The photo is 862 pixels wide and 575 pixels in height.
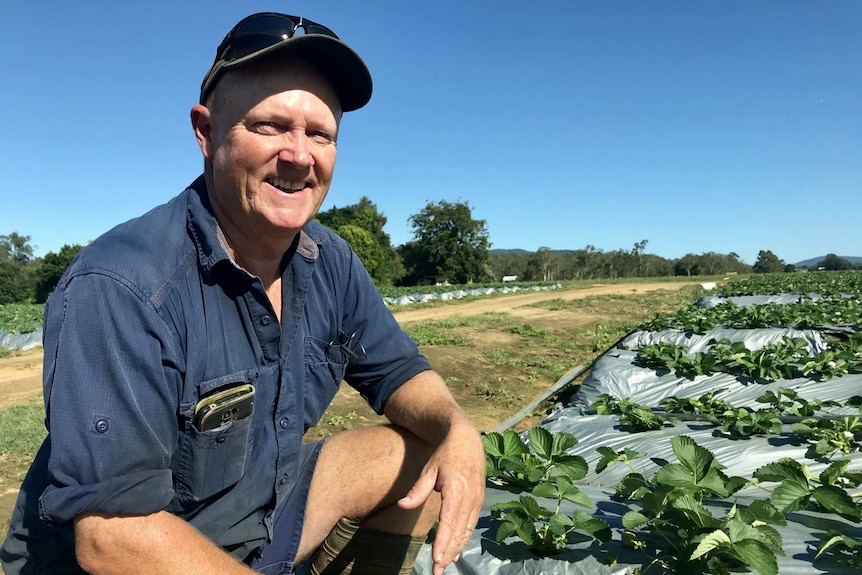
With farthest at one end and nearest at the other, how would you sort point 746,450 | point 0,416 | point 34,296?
point 34,296 → point 0,416 → point 746,450

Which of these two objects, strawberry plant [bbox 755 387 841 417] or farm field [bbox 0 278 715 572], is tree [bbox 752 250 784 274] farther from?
strawberry plant [bbox 755 387 841 417]

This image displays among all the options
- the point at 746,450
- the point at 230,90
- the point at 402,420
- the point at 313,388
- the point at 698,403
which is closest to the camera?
the point at 230,90

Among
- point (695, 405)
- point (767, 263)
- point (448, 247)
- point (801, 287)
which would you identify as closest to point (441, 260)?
point (448, 247)

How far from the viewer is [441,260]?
4675cm

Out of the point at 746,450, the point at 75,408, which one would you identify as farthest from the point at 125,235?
the point at 746,450

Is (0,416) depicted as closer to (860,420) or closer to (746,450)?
(746,450)

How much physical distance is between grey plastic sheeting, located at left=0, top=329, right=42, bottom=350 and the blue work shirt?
39.7 ft

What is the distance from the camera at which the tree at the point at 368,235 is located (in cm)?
3700

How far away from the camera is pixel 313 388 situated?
1889 mm

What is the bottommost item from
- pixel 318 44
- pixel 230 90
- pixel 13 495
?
pixel 13 495

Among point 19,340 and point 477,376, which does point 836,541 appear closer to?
point 477,376

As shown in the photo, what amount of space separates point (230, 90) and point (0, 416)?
619 centimetres

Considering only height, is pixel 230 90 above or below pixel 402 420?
above

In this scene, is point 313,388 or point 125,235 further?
point 313,388
